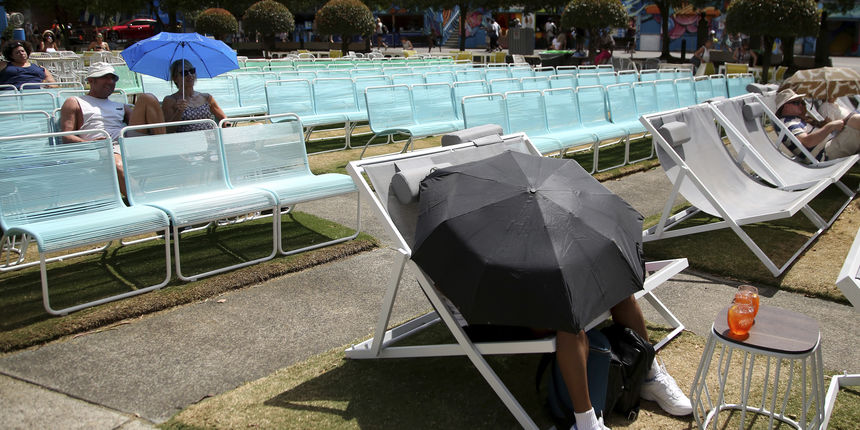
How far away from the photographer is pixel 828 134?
705cm

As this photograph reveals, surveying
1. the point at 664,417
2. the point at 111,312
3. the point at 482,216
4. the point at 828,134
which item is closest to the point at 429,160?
the point at 482,216

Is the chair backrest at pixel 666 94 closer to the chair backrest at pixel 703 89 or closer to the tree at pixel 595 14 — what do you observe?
the chair backrest at pixel 703 89

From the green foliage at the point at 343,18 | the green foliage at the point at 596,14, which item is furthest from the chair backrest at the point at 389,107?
the green foliage at the point at 343,18

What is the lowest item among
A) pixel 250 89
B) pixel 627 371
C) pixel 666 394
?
pixel 666 394

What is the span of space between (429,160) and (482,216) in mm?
890

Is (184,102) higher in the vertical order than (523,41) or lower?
lower

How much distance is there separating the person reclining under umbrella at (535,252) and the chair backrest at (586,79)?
9178 mm

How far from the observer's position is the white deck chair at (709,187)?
496cm

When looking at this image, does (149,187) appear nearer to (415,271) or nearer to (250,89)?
(415,271)

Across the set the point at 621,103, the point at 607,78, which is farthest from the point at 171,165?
the point at 607,78

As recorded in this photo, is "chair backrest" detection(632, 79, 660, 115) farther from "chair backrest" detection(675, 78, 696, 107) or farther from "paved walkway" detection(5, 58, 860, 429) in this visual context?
"paved walkway" detection(5, 58, 860, 429)

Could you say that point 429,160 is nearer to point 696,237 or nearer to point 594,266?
point 594,266

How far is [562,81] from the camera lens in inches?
456

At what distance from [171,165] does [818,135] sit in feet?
20.4
